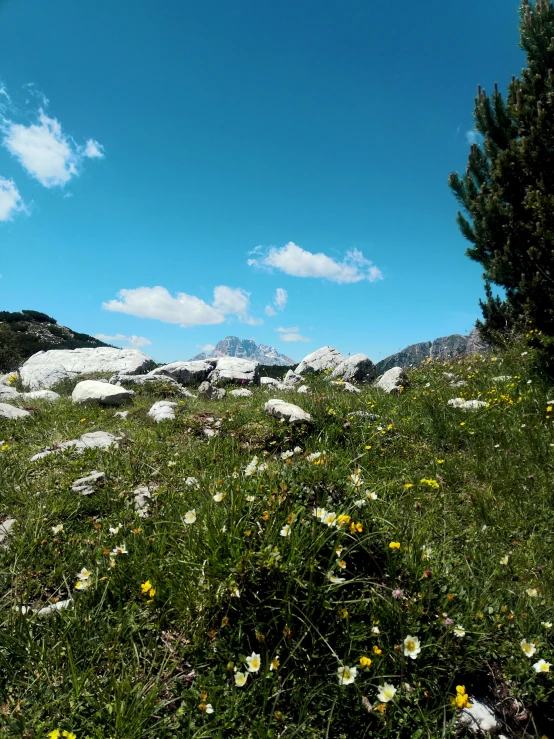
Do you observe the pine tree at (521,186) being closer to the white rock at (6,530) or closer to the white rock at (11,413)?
the white rock at (6,530)

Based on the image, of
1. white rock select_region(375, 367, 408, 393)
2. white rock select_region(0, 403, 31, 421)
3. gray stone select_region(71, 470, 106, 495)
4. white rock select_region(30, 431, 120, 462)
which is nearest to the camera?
gray stone select_region(71, 470, 106, 495)

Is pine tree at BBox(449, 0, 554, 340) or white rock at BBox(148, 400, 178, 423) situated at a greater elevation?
pine tree at BBox(449, 0, 554, 340)

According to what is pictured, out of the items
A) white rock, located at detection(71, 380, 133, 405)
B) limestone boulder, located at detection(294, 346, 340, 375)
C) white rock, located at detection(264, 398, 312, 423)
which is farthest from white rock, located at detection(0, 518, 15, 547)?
limestone boulder, located at detection(294, 346, 340, 375)

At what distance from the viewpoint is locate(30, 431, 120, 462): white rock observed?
5.34 metres

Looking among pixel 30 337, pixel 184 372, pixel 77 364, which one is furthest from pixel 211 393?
pixel 30 337

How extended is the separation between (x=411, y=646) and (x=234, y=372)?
12421 mm

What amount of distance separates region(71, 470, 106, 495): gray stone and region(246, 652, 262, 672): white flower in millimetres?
2688

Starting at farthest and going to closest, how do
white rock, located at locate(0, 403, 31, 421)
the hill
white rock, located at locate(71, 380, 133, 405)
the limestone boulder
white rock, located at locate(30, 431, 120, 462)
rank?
the hill → the limestone boulder → white rock, located at locate(71, 380, 133, 405) → white rock, located at locate(0, 403, 31, 421) → white rock, located at locate(30, 431, 120, 462)

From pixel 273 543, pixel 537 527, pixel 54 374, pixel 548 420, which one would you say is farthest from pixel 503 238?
pixel 54 374

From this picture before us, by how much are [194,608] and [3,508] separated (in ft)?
8.33

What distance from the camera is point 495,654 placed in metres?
2.33

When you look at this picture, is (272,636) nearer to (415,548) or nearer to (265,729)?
(265,729)

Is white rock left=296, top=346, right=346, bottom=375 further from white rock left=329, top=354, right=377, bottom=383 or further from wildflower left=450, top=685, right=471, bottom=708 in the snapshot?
wildflower left=450, top=685, right=471, bottom=708

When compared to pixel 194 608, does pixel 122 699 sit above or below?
below
